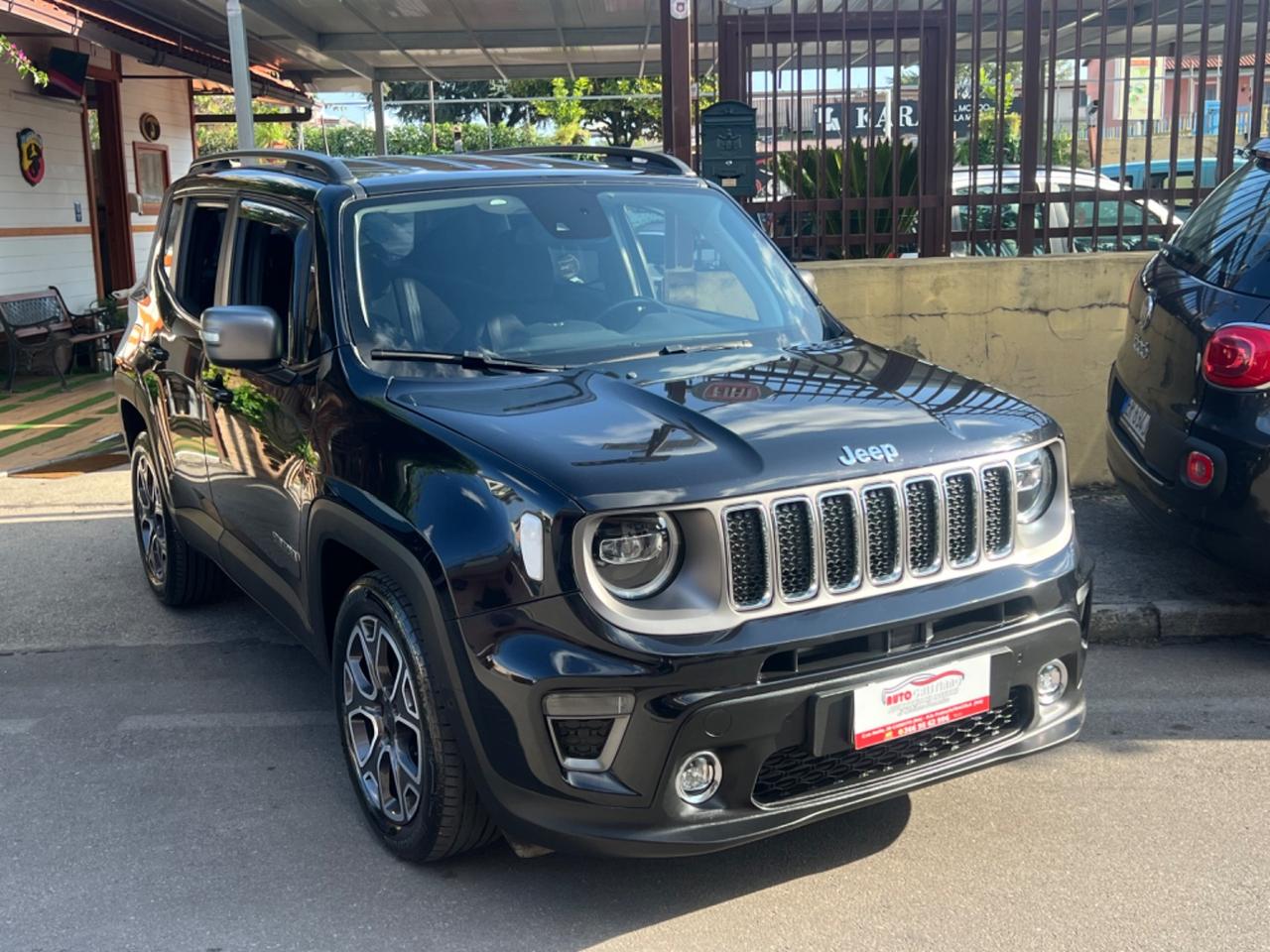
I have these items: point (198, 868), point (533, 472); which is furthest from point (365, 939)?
point (533, 472)

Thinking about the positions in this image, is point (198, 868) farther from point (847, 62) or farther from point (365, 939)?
point (847, 62)

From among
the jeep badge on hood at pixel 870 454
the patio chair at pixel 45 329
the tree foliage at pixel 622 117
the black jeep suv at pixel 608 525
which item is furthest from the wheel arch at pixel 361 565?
the tree foliage at pixel 622 117

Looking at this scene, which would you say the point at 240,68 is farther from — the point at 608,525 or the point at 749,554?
the point at 749,554

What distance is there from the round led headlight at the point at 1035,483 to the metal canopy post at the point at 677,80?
3.87 metres

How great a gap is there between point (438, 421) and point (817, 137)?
4.42 metres

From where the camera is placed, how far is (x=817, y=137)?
716 centimetres

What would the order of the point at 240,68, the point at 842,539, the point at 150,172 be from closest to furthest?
the point at 842,539 → the point at 240,68 → the point at 150,172

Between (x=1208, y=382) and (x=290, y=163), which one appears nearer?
(x=290, y=163)

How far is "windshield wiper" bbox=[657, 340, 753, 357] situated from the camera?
4016 mm

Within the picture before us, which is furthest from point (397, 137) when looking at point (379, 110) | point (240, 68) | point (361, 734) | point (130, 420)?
point (361, 734)

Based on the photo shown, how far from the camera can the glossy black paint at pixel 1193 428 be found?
470cm

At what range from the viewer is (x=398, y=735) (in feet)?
11.6

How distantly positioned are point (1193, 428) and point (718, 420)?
250cm

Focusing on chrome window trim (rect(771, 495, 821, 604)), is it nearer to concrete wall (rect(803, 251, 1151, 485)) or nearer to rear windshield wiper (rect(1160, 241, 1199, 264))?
rear windshield wiper (rect(1160, 241, 1199, 264))
